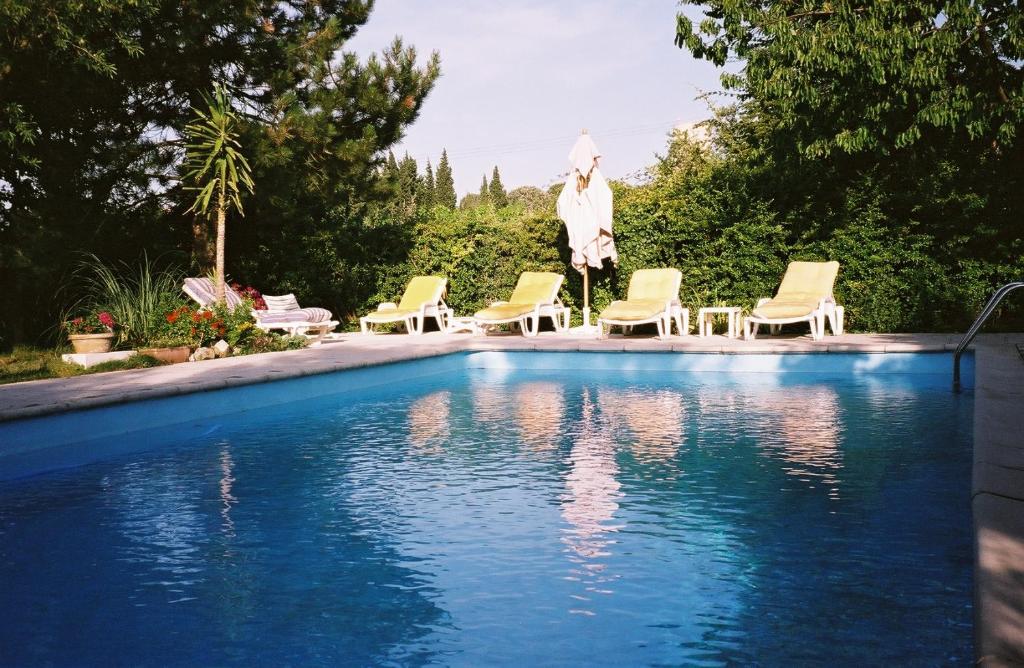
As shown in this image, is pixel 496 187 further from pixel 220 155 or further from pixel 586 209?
pixel 220 155

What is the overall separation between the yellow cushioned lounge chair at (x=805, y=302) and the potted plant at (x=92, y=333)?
7.06 meters

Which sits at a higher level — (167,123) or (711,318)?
(167,123)

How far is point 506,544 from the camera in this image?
12.7 feet

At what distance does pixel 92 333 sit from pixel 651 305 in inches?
250

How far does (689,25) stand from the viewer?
11.0m

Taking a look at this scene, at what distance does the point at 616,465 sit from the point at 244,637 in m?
2.84

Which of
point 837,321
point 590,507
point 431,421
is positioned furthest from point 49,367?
point 837,321

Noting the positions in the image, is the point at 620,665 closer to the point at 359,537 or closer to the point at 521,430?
the point at 359,537

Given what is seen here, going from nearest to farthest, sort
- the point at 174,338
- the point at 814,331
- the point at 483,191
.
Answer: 1. the point at 174,338
2. the point at 814,331
3. the point at 483,191

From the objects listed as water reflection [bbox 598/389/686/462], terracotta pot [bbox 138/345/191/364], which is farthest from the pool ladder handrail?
terracotta pot [bbox 138/345/191/364]

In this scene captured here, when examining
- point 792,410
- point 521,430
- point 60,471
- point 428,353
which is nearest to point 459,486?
point 521,430

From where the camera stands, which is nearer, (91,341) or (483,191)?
(91,341)

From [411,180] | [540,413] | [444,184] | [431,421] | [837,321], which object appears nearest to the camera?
[431,421]

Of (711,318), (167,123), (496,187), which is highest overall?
(496,187)
